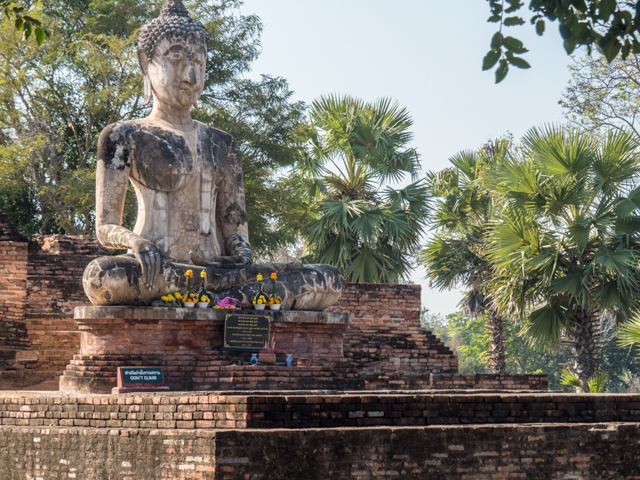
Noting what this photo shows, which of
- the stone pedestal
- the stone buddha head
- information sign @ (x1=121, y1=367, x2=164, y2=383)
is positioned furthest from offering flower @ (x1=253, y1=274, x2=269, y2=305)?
the stone buddha head

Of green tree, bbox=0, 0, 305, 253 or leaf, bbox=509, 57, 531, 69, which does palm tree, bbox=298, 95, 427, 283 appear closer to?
green tree, bbox=0, 0, 305, 253

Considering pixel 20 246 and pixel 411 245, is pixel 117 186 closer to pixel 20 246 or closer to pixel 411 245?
pixel 20 246

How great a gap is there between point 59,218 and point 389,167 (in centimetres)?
695

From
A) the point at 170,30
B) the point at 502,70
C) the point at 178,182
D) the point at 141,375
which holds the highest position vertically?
the point at 170,30

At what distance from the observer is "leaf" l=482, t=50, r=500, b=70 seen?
461 cm

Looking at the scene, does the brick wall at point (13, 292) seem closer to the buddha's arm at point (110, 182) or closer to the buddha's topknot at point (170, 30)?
the buddha's arm at point (110, 182)

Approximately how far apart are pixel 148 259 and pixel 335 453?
4617 millimetres

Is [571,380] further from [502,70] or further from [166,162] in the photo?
[502,70]

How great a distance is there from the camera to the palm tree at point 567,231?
44.6 feet

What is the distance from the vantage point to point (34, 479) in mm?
7051

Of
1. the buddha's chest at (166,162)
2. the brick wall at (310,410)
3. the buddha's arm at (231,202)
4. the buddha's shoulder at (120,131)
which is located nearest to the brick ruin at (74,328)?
the buddha's arm at (231,202)

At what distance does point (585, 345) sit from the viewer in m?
14.7

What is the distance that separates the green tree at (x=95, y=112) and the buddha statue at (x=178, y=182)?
7.76m

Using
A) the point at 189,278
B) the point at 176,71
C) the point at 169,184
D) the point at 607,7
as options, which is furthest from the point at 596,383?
the point at 607,7
